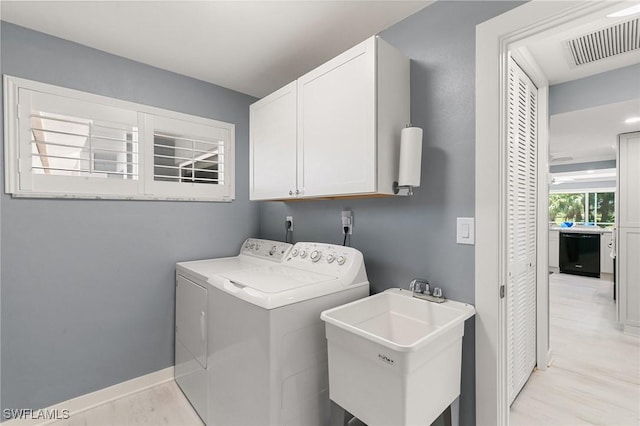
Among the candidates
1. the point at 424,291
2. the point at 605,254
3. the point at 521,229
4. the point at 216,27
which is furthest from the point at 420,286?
the point at 605,254

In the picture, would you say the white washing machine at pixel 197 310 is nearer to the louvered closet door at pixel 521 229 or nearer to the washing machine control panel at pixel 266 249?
the washing machine control panel at pixel 266 249

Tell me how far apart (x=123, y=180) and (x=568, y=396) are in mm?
3368

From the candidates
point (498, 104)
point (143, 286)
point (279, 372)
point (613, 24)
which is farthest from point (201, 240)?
point (613, 24)

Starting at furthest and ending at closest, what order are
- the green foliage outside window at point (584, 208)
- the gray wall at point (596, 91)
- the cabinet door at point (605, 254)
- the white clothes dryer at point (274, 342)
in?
the green foliage outside window at point (584, 208) < the cabinet door at point (605, 254) < the gray wall at point (596, 91) < the white clothes dryer at point (274, 342)

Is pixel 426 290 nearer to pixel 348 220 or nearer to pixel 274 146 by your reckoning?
pixel 348 220

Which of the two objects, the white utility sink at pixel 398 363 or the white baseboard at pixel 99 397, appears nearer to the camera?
the white utility sink at pixel 398 363

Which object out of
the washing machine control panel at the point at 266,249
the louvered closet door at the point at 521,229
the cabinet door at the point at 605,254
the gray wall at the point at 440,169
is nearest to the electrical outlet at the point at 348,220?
the gray wall at the point at 440,169

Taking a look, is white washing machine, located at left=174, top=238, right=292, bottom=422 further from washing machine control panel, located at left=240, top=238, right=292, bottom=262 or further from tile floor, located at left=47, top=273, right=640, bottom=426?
tile floor, located at left=47, top=273, right=640, bottom=426

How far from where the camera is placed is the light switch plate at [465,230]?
1.41 meters

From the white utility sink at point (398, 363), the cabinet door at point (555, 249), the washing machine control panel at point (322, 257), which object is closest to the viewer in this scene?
the white utility sink at point (398, 363)

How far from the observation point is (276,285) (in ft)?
4.89

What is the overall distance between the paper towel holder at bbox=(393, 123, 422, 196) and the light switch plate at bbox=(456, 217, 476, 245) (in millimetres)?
278

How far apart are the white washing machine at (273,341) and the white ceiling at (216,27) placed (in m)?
1.32

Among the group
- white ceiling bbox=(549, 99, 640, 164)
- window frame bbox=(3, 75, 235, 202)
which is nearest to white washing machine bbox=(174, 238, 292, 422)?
window frame bbox=(3, 75, 235, 202)
